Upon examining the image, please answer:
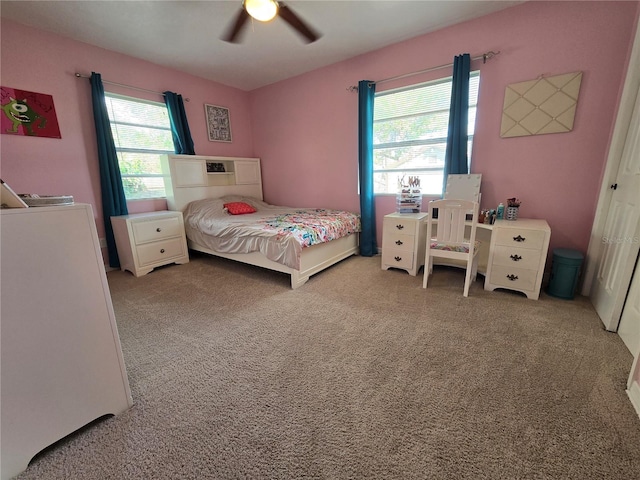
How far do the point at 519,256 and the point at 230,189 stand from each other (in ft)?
12.9

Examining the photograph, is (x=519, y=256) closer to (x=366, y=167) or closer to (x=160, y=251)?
(x=366, y=167)

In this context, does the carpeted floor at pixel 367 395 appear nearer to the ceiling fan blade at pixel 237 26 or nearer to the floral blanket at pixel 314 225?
the floral blanket at pixel 314 225

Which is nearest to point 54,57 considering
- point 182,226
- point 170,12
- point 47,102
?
point 47,102

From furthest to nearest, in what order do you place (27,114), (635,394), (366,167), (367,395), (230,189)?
(230,189) → (366,167) → (27,114) → (367,395) → (635,394)

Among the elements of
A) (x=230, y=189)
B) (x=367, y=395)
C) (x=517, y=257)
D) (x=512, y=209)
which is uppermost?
(x=230, y=189)

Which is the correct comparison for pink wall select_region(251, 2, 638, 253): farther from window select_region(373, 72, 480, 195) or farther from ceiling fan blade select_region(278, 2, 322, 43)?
ceiling fan blade select_region(278, 2, 322, 43)

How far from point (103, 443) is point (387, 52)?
411cm

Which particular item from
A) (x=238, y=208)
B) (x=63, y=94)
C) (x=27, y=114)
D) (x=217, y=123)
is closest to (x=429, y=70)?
(x=238, y=208)

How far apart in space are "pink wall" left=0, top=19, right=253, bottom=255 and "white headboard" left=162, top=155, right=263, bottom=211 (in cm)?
41

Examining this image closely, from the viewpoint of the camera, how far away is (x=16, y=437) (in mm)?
974

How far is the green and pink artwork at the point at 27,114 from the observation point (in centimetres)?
247

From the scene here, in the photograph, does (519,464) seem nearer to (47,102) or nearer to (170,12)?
(170,12)

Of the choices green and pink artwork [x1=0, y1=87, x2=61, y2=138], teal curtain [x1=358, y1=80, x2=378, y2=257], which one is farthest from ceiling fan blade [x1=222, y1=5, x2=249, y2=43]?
green and pink artwork [x1=0, y1=87, x2=61, y2=138]

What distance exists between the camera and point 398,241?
9.48ft
